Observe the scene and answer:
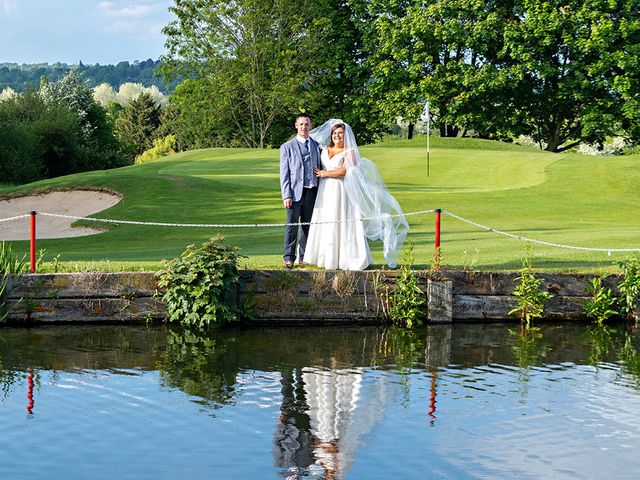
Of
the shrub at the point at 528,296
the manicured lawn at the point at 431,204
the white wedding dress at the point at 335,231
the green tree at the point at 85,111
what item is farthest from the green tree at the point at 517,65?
the shrub at the point at 528,296

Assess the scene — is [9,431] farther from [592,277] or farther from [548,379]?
[592,277]

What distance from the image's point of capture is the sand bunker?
2391cm

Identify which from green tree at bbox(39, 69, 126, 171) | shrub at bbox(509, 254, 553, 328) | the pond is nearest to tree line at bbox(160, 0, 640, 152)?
green tree at bbox(39, 69, 126, 171)

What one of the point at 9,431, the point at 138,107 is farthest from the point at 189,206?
the point at 138,107

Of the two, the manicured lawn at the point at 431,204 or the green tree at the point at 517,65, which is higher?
the green tree at the point at 517,65

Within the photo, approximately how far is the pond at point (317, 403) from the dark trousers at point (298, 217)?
5.33 feet

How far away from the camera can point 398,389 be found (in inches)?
364

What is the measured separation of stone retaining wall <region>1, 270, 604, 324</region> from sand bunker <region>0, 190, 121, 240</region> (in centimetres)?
1059

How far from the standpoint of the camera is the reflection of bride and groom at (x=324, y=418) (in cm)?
692

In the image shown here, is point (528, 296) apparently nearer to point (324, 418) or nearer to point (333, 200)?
point (333, 200)

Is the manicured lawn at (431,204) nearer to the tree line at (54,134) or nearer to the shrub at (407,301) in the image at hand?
the shrub at (407,301)

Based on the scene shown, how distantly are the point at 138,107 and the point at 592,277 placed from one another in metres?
70.9

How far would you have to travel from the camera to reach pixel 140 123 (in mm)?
79625

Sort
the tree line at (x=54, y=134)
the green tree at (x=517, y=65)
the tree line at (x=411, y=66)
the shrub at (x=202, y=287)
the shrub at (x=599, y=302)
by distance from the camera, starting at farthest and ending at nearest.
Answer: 1. the tree line at (x=411, y=66)
2. the green tree at (x=517, y=65)
3. the tree line at (x=54, y=134)
4. the shrub at (x=599, y=302)
5. the shrub at (x=202, y=287)
